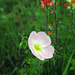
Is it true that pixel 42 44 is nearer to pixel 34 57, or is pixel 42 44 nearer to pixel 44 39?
pixel 44 39

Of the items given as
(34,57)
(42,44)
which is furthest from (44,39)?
(34,57)

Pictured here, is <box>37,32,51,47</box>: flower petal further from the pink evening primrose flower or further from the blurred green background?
the blurred green background

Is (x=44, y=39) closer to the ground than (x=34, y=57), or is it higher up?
higher up

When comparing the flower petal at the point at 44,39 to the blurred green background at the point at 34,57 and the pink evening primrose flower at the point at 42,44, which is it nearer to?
the pink evening primrose flower at the point at 42,44

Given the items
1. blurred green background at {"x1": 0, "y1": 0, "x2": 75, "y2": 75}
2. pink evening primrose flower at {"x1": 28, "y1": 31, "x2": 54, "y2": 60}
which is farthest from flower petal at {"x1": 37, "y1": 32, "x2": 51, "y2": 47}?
blurred green background at {"x1": 0, "y1": 0, "x2": 75, "y2": 75}

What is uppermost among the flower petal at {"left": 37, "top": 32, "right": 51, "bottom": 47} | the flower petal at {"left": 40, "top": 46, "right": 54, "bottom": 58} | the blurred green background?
the flower petal at {"left": 37, "top": 32, "right": 51, "bottom": 47}

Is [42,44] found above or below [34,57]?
above

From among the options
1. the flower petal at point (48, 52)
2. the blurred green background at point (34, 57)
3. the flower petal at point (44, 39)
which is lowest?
the blurred green background at point (34, 57)

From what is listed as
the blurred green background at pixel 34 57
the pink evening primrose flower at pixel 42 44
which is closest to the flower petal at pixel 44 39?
the pink evening primrose flower at pixel 42 44

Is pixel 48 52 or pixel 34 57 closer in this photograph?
pixel 48 52

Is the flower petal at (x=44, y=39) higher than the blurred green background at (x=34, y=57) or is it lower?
higher

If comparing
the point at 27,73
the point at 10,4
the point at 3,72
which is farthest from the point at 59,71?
the point at 10,4

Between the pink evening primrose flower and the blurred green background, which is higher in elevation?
the pink evening primrose flower
